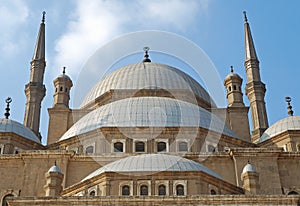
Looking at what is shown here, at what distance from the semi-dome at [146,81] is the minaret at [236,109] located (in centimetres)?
121

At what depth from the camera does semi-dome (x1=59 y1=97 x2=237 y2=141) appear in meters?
19.7

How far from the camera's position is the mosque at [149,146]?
1501 cm

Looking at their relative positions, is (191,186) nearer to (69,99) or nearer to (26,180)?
(26,180)

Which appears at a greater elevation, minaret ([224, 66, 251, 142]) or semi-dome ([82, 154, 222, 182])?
minaret ([224, 66, 251, 142])

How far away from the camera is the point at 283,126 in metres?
20.7

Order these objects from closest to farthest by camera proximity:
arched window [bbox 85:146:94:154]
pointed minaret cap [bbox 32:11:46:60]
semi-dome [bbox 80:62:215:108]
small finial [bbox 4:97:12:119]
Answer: arched window [bbox 85:146:94:154]
small finial [bbox 4:97:12:119]
semi-dome [bbox 80:62:215:108]
pointed minaret cap [bbox 32:11:46:60]

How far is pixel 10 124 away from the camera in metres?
20.5

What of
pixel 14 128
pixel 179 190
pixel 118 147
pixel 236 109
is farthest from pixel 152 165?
pixel 236 109

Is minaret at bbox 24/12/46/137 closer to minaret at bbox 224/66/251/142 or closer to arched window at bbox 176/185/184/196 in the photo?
minaret at bbox 224/66/251/142

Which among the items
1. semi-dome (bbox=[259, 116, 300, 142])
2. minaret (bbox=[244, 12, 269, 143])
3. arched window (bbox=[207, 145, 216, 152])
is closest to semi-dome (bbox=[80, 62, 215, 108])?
minaret (bbox=[244, 12, 269, 143])

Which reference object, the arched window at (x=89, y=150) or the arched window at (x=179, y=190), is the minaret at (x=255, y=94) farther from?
the arched window at (x=179, y=190)

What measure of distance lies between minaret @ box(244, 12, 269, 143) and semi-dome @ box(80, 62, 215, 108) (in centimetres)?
187

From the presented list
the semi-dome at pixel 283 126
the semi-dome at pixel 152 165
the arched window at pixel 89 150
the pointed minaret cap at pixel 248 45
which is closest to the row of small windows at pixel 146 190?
the semi-dome at pixel 152 165

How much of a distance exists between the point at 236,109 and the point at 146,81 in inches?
167
